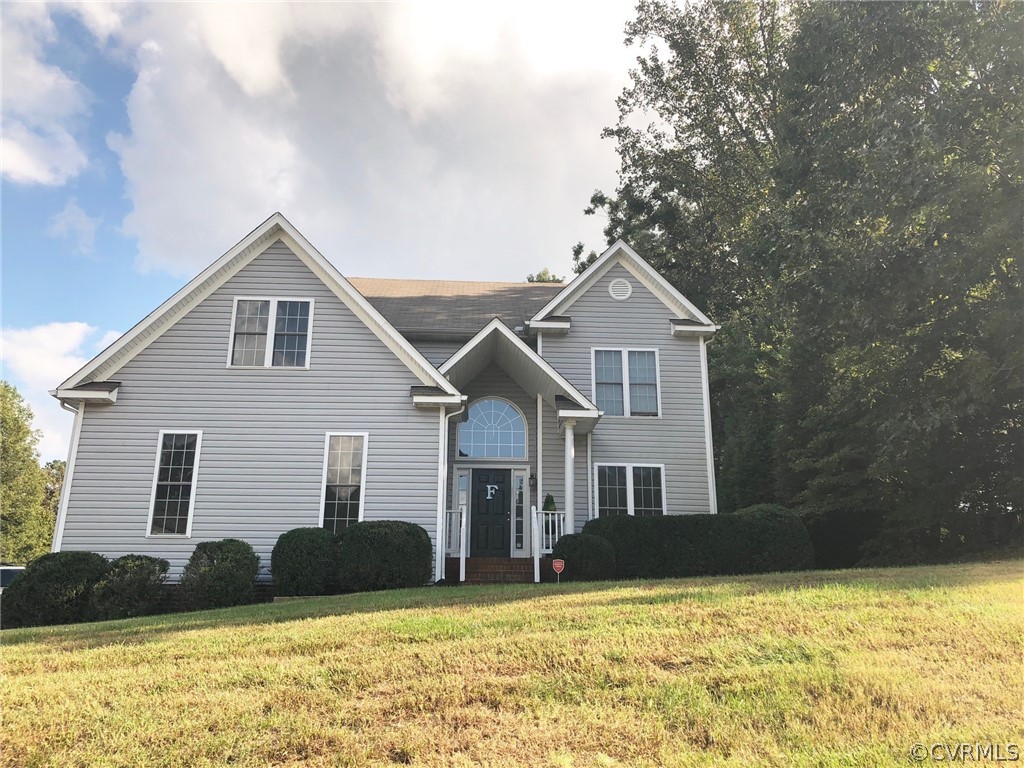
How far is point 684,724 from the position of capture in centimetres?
457

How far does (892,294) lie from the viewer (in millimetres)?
15461

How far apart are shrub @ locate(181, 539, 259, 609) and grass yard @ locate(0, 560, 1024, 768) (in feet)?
12.4

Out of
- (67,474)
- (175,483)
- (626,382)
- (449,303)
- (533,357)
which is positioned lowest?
(175,483)

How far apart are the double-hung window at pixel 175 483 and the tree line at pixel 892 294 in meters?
14.3

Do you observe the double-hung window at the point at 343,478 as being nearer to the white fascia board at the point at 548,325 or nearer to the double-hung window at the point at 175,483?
the double-hung window at the point at 175,483

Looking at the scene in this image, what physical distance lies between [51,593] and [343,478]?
16.6 ft

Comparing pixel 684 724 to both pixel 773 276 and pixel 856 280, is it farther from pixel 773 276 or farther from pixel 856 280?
pixel 773 276

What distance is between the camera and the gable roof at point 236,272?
13734 mm

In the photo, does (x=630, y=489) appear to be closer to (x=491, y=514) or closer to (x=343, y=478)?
(x=491, y=514)

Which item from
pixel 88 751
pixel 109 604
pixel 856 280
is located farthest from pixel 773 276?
pixel 88 751

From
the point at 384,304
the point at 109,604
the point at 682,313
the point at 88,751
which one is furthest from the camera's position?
the point at 384,304

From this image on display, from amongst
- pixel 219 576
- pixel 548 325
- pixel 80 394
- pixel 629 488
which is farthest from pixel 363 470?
pixel 629 488

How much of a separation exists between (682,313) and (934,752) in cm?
1420

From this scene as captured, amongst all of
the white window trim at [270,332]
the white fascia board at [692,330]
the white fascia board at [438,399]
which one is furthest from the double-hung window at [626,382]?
the white window trim at [270,332]
